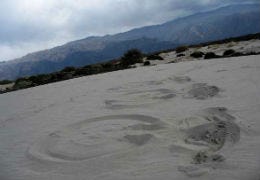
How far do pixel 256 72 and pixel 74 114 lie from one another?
162 inches

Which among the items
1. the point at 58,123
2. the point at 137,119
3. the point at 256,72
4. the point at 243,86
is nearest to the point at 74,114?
the point at 58,123

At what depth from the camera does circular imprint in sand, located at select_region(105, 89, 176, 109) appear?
6375mm

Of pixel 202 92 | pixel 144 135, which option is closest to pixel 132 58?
pixel 202 92

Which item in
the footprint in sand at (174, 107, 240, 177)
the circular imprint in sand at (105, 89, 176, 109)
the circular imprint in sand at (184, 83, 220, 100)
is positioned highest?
the circular imprint in sand at (105, 89, 176, 109)

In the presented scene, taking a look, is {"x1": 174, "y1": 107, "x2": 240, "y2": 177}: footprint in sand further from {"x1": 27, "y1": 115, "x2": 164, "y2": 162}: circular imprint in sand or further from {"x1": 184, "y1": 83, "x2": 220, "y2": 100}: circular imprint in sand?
{"x1": 184, "y1": 83, "x2": 220, "y2": 100}: circular imprint in sand

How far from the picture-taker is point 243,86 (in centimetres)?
662

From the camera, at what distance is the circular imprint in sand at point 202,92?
20.5 ft

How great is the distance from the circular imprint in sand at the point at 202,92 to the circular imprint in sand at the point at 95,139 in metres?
1.39

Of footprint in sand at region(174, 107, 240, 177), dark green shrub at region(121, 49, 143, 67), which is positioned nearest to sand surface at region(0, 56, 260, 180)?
footprint in sand at region(174, 107, 240, 177)

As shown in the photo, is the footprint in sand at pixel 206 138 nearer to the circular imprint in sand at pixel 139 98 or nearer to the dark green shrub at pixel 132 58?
the circular imprint in sand at pixel 139 98

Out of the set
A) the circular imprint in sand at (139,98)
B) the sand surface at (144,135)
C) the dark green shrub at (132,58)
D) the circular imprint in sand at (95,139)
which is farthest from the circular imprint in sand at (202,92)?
the dark green shrub at (132,58)

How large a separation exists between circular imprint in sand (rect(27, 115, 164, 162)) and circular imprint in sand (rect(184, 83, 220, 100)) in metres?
1.39

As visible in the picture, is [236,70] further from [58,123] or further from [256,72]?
[58,123]

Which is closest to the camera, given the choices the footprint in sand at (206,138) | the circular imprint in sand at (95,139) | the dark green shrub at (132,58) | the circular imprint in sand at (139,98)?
the footprint in sand at (206,138)
